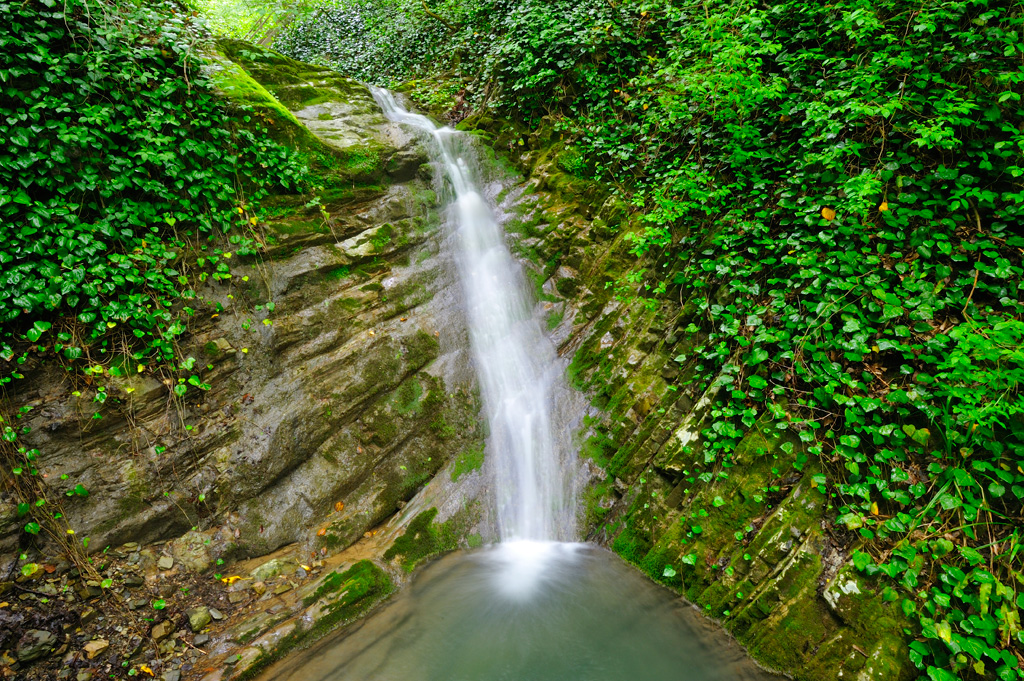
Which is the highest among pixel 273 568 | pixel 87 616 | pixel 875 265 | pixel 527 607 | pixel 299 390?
pixel 299 390

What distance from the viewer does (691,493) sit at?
165 inches

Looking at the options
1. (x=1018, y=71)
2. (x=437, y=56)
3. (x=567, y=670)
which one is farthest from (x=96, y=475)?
(x=437, y=56)

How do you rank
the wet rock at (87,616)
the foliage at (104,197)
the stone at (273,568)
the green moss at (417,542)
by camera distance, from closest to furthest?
the wet rock at (87,616) → the foliage at (104,197) → the stone at (273,568) → the green moss at (417,542)

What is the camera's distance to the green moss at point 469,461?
5.25 metres

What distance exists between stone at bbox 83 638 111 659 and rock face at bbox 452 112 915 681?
425cm

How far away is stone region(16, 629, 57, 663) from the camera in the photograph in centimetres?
309

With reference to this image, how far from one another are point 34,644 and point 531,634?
372 centimetres

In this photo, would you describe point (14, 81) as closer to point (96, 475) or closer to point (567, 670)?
point (96, 475)

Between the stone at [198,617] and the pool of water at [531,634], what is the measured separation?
2.44ft

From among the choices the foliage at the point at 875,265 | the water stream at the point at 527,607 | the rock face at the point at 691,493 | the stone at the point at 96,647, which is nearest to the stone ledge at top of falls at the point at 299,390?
the water stream at the point at 527,607

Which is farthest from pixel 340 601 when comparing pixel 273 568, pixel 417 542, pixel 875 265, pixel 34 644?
pixel 875 265

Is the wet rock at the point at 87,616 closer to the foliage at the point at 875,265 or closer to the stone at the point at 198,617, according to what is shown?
the stone at the point at 198,617

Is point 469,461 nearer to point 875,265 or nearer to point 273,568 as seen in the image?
point 273,568

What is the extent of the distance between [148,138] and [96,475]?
10.4 feet
